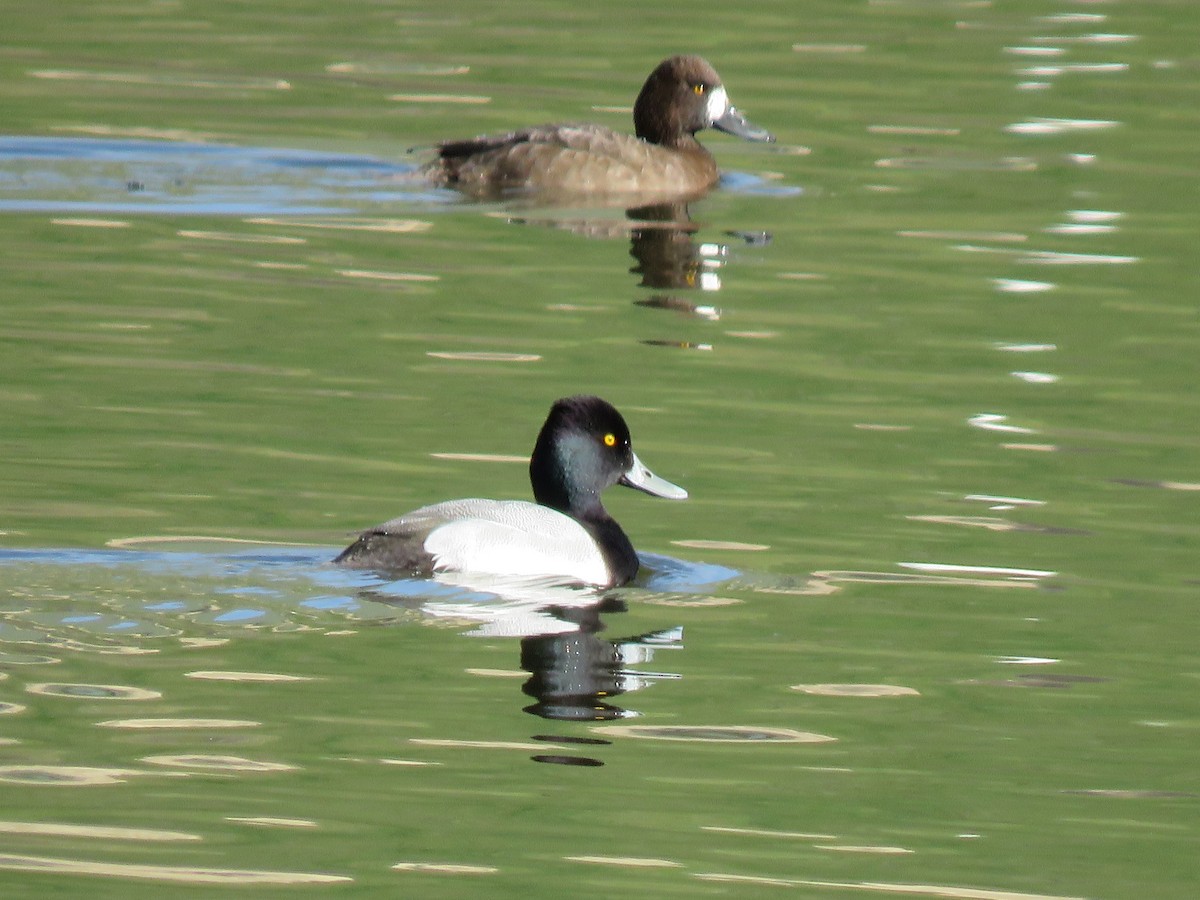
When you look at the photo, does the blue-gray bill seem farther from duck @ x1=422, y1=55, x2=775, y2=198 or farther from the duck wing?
duck @ x1=422, y1=55, x2=775, y2=198

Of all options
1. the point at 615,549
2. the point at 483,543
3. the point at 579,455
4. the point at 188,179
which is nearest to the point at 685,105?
the point at 188,179

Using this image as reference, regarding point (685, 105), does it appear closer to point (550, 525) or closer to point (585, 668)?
point (550, 525)

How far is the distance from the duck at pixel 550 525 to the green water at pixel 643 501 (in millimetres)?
181

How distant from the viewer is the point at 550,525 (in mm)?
8867

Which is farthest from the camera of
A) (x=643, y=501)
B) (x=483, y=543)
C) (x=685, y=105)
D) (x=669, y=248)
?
(x=685, y=105)

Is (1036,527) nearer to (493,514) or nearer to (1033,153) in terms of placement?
(493,514)

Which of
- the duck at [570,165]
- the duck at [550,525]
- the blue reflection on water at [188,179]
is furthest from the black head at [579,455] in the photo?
the duck at [570,165]

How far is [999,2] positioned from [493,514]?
1933 centimetres

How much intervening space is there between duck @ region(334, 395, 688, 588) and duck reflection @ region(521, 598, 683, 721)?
0.35m

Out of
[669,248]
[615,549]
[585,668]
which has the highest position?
[669,248]

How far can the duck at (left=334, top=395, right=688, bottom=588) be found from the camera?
847cm

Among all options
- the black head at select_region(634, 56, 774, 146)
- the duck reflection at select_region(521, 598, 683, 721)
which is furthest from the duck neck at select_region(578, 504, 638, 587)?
the black head at select_region(634, 56, 774, 146)

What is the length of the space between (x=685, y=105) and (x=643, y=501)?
784cm

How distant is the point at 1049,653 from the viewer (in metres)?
7.76
